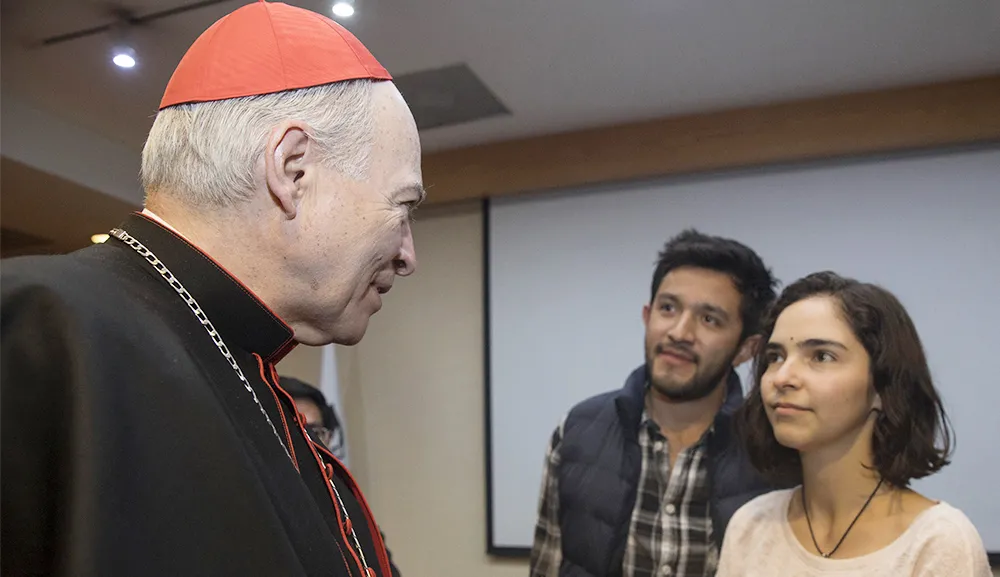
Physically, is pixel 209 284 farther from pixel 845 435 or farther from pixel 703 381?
pixel 703 381

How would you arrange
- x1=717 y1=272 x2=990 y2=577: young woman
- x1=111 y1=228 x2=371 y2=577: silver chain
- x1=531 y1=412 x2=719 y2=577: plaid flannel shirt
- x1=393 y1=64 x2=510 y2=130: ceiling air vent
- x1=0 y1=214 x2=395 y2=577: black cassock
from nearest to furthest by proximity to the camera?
x1=0 y1=214 x2=395 y2=577: black cassock
x1=111 y1=228 x2=371 y2=577: silver chain
x1=717 y1=272 x2=990 y2=577: young woman
x1=531 y1=412 x2=719 y2=577: plaid flannel shirt
x1=393 y1=64 x2=510 y2=130: ceiling air vent

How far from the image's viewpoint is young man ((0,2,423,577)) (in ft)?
2.00

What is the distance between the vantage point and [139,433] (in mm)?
652

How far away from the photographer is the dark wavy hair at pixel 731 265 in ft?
6.90

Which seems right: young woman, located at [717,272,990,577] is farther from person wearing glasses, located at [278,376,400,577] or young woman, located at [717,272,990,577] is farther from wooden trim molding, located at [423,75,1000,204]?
person wearing glasses, located at [278,376,400,577]

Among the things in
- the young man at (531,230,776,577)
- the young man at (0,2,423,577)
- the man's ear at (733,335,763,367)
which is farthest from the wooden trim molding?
the young man at (0,2,423,577)

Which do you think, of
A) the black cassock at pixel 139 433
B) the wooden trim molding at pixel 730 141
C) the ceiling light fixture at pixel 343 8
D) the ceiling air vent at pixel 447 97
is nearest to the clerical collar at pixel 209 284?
the black cassock at pixel 139 433

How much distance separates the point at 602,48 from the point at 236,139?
1.63m

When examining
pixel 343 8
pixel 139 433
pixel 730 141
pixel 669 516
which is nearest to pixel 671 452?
pixel 669 516

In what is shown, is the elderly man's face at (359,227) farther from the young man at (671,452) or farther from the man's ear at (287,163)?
the young man at (671,452)

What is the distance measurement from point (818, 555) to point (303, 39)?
1.26m

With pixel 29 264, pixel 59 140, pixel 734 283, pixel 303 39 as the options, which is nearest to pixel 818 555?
pixel 734 283

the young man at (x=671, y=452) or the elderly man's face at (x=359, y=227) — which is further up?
the elderly man's face at (x=359, y=227)

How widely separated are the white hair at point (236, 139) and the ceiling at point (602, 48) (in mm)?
1296
